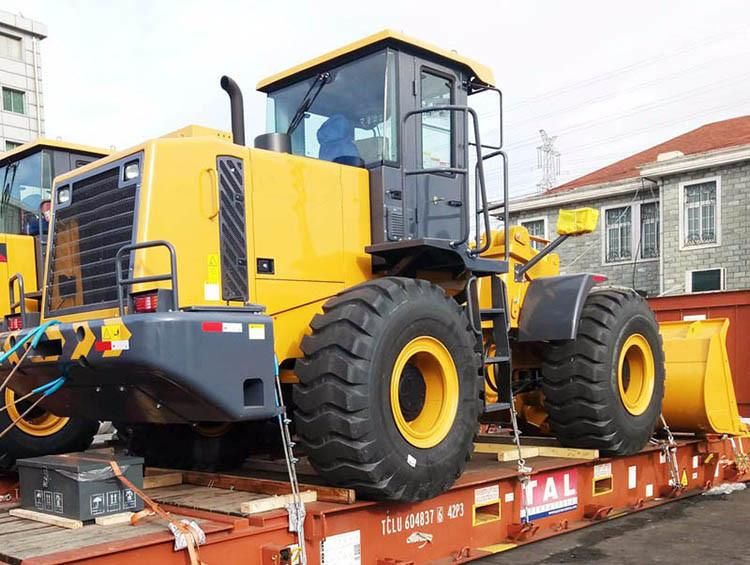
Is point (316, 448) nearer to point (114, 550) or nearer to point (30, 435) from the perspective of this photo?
point (114, 550)

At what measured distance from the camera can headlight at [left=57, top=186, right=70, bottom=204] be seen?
5121mm

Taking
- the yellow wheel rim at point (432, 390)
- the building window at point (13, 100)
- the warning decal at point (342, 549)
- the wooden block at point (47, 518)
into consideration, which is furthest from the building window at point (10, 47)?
the warning decal at point (342, 549)

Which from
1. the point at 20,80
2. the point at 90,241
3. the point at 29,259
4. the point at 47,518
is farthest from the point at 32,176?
the point at 20,80

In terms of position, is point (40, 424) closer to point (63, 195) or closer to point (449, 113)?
point (63, 195)

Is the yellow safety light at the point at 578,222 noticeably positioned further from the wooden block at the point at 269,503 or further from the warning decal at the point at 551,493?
the wooden block at the point at 269,503

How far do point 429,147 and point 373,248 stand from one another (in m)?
0.94

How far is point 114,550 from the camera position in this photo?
3.55 m

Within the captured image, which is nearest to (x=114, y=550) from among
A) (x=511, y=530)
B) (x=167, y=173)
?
(x=167, y=173)

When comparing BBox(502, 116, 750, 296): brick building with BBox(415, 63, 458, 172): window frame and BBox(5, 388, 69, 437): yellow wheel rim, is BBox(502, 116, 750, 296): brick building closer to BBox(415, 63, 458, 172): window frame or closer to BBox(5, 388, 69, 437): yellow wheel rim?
BBox(415, 63, 458, 172): window frame

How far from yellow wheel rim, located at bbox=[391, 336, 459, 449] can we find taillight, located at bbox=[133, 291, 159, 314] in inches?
59.8

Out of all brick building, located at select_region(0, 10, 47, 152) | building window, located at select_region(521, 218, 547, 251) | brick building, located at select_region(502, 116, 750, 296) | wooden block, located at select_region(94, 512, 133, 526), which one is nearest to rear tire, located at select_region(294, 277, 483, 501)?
wooden block, located at select_region(94, 512, 133, 526)

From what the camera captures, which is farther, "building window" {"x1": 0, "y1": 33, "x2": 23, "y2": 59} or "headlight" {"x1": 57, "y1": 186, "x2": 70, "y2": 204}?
"building window" {"x1": 0, "y1": 33, "x2": 23, "y2": 59}

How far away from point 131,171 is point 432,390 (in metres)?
2.29

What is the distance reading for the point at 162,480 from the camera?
214 inches
